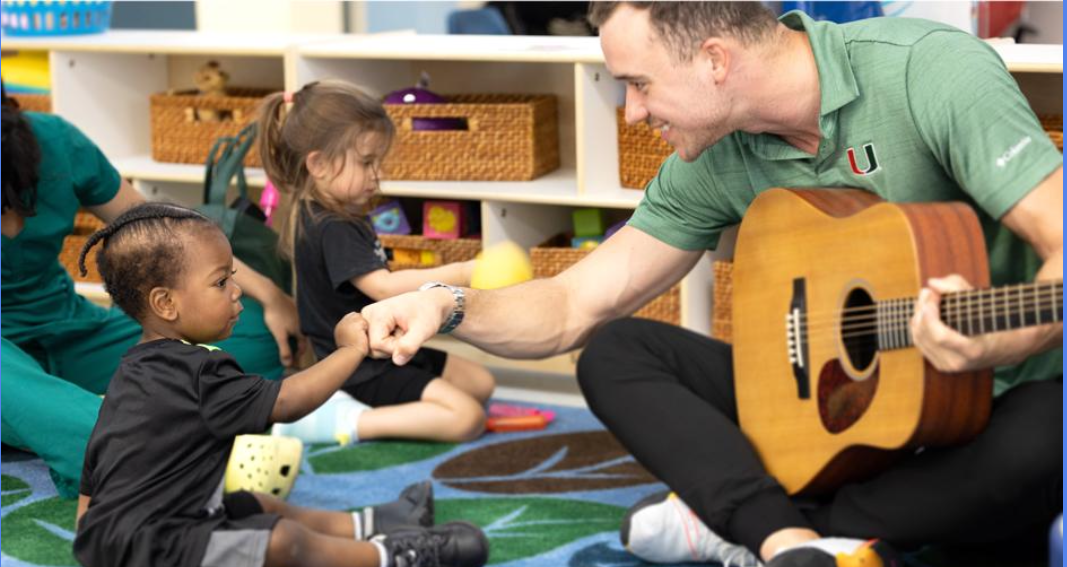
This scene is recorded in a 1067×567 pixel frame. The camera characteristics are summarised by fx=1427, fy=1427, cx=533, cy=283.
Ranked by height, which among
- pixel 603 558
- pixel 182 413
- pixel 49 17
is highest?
pixel 49 17

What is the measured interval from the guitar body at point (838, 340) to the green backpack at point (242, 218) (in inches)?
39.9

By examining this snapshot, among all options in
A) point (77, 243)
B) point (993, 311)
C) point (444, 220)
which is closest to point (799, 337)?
point (993, 311)

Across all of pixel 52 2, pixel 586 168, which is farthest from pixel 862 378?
pixel 52 2

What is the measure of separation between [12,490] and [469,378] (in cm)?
76

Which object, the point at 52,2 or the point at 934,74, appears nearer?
the point at 934,74

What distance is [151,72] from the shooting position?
3188 millimetres

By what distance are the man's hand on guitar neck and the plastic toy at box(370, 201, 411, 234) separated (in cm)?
164

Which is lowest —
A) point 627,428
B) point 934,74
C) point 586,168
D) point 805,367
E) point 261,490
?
point 261,490

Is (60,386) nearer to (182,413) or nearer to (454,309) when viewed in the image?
(182,413)

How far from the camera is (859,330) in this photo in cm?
146

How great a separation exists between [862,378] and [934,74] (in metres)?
0.31

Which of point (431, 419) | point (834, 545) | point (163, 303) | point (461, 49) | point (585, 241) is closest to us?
point (163, 303)

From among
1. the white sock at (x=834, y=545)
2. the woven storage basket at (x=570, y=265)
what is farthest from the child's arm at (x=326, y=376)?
the woven storage basket at (x=570, y=265)

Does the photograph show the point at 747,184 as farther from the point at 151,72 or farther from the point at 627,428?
the point at 151,72
